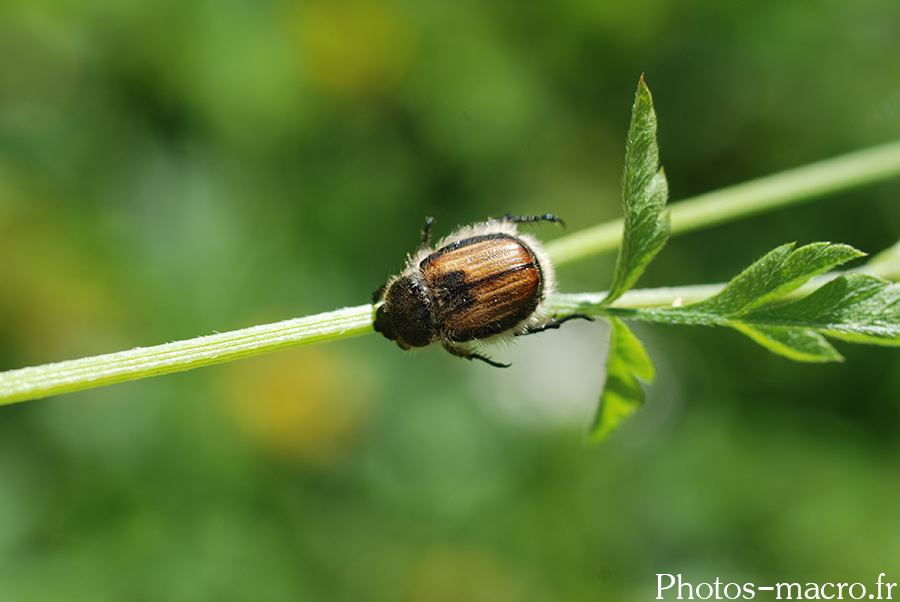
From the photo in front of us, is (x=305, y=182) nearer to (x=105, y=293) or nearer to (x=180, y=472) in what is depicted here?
(x=105, y=293)

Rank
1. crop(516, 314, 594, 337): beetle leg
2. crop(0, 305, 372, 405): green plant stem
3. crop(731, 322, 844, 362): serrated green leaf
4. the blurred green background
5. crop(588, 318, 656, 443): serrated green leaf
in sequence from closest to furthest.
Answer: crop(0, 305, 372, 405): green plant stem
crop(731, 322, 844, 362): serrated green leaf
crop(588, 318, 656, 443): serrated green leaf
crop(516, 314, 594, 337): beetle leg
the blurred green background

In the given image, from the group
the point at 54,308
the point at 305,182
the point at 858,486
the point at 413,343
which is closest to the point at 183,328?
the point at 54,308

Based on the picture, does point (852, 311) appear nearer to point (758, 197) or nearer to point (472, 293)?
point (758, 197)

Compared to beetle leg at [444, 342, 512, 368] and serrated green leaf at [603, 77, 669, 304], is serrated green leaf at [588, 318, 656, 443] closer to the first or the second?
serrated green leaf at [603, 77, 669, 304]

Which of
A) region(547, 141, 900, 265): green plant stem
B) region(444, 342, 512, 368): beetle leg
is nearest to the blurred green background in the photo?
region(444, 342, 512, 368): beetle leg

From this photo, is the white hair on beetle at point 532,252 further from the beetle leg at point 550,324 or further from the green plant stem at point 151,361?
the green plant stem at point 151,361
